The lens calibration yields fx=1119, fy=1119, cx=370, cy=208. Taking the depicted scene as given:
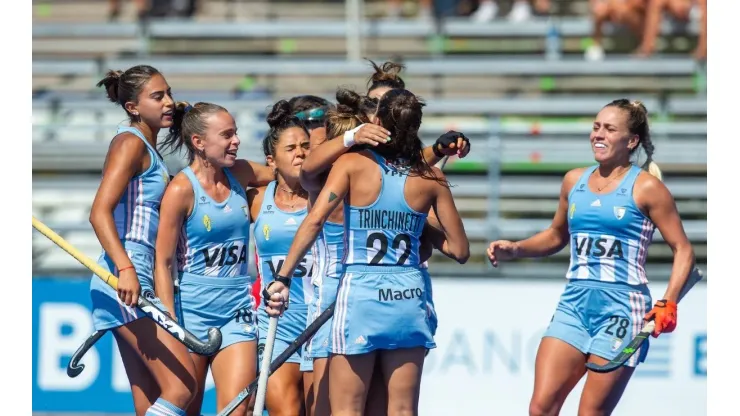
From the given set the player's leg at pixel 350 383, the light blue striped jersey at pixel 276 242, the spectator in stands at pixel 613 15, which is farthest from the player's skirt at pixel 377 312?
the spectator in stands at pixel 613 15

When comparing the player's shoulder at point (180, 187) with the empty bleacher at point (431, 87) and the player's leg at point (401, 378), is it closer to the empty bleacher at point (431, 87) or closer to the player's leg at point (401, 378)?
the player's leg at point (401, 378)

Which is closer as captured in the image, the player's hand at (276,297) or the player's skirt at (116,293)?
the player's hand at (276,297)

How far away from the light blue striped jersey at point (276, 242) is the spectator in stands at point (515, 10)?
7052mm

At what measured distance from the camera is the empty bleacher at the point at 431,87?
10242mm

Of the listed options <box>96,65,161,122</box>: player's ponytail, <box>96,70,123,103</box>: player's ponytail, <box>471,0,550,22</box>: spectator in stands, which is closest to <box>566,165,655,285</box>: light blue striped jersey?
<box>96,65,161,122</box>: player's ponytail

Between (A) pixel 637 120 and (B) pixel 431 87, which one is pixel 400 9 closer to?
(B) pixel 431 87

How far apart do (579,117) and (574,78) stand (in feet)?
3.11

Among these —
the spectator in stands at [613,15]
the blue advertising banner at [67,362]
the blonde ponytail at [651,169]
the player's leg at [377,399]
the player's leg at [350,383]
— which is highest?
the spectator in stands at [613,15]

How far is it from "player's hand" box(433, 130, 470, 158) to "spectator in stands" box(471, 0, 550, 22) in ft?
24.4

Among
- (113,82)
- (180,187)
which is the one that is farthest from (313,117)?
(113,82)

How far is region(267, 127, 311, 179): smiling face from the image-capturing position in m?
5.79

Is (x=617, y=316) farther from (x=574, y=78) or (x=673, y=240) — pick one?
(x=574, y=78)

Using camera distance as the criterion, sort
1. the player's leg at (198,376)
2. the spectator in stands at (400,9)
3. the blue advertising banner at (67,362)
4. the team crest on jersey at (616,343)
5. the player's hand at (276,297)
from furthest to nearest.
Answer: the spectator in stands at (400,9) → the blue advertising banner at (67,362) → the team crest on jersey at (616,343) → the player's leg at (198,376) → the player's hand at (276,297)

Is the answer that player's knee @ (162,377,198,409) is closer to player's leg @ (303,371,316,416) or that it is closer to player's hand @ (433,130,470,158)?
player's leg @ (303,371,316,416)
